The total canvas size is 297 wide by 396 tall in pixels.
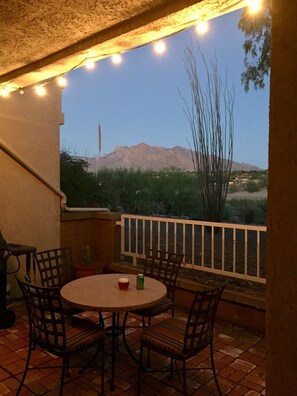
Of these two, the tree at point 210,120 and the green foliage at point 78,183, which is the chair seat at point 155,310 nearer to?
the tree at point 210,120

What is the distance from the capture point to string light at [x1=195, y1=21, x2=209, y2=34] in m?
2.35

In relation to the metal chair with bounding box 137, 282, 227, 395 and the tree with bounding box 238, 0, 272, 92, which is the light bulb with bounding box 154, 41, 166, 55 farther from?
the tree with bounding box 238, 0, 272, 92

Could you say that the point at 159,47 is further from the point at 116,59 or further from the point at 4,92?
the point at 4,92

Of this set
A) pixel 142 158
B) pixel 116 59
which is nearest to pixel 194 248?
pixel 116 59

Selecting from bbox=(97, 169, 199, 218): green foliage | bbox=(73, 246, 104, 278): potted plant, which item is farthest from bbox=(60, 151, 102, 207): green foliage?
bbox=(73, 246, 104, 278): potted plant

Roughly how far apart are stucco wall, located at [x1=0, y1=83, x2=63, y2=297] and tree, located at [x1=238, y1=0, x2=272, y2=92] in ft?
11.3

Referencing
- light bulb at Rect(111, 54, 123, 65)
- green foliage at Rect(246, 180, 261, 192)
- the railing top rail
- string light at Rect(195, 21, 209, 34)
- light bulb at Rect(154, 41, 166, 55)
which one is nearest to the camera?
string light at Rect(195, 21, 209, 34)

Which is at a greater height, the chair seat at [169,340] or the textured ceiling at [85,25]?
the textured ceiling at [85,25]

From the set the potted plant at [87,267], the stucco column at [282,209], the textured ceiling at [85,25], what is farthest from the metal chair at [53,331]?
the potted plant at [87,267]

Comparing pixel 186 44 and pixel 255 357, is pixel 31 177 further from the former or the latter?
pixel 255 357

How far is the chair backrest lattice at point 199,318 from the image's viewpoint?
6.66 feet

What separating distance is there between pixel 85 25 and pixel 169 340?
7.67ft

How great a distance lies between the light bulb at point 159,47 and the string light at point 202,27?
0.36 m

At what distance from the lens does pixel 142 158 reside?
10.4 meters
